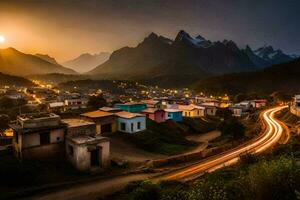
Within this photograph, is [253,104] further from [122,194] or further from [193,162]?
[122,194]

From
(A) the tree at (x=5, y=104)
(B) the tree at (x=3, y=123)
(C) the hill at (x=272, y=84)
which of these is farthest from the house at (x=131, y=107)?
(C) the hill at (x=272, y=84)

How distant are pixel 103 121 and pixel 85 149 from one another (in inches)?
651

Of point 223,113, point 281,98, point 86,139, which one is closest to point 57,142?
point 86,139

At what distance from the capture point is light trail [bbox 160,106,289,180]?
95.6 ft

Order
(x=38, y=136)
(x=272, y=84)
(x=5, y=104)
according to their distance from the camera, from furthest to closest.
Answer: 1. (x=272, y=84)
2. (x=5, y=104)
3. (x=38, y=136)

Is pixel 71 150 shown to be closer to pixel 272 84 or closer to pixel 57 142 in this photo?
pixel 57 142

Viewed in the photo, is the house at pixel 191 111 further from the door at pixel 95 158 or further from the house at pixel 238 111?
the door at pixel 95 158

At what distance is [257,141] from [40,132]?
33724 millimetres

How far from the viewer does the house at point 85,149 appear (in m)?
29.8

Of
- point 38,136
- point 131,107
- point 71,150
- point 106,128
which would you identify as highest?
point 131,107

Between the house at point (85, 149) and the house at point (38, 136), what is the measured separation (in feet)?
4.04

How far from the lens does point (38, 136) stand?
30.5 m

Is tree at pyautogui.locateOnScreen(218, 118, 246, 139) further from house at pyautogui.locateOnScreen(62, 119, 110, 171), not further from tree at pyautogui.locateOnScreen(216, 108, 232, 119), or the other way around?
tree at pyautogui.locateOnScreen(216, 108, 232, 119)

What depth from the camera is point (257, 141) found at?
148 ft
